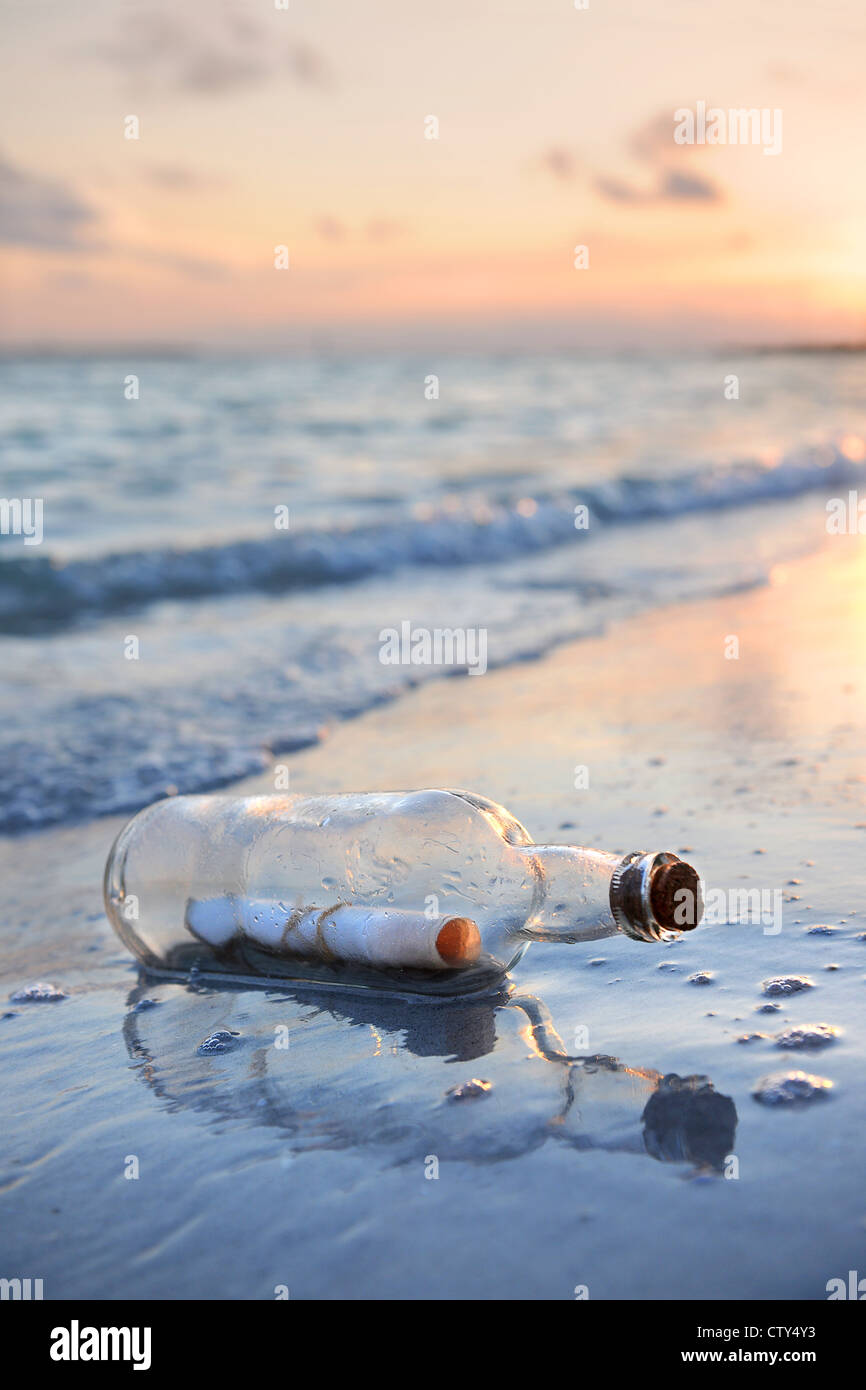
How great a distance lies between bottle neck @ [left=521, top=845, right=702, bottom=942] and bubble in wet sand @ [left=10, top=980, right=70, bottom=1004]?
101 centimetres

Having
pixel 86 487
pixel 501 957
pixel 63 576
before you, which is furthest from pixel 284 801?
pixel 86 487

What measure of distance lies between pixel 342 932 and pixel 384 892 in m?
0.10

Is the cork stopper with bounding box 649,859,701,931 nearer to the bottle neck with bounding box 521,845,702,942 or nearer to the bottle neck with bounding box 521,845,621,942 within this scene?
the bottle neck with bounding box 521,845,702,942

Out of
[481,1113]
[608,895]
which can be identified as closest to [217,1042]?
[481,1113]

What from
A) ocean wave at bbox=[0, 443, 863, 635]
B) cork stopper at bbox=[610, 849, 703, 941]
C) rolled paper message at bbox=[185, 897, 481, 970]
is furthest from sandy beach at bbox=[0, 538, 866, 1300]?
ocean wave at bbox=[0, 443, 863, 635]

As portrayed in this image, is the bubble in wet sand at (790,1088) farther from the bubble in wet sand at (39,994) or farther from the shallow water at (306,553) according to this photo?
the shallow water at (306,553)

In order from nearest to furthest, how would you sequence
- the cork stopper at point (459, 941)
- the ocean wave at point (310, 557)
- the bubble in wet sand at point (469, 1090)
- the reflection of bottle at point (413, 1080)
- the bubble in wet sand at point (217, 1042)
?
1. the reflection of bottle at point (413, 1080)
2. the bubble in wet sand at point (469, 1090)
3. the cork stopper at point (459, 941)
4. the bubble in wet sand at point (217, 1042)
5. the ocean wave at point (310, 557)

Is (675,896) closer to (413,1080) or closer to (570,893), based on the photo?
(570,893)

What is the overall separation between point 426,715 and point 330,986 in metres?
2.50

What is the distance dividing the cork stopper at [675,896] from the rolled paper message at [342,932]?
350 millimetres

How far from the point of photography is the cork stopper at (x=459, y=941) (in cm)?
196

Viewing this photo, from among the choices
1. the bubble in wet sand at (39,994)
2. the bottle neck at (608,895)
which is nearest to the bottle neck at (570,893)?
the bottle neck at (608,895)

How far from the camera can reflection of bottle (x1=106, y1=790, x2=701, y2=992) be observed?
1968 millimetres

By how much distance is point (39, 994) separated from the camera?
2.49 metres
